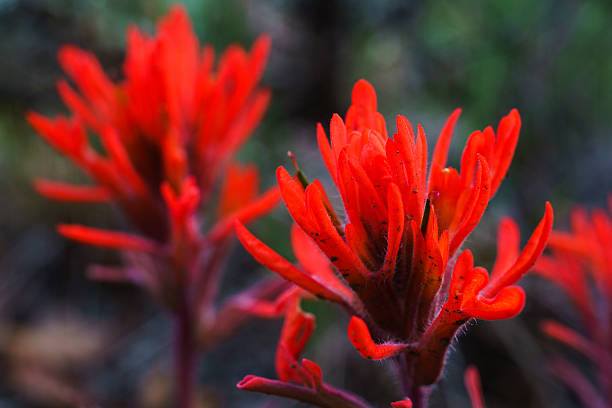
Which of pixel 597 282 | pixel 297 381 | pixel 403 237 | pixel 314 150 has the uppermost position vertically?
pixel 314 150

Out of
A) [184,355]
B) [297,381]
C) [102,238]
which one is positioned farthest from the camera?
[184,355]

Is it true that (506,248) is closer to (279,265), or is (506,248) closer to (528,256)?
(528,256)

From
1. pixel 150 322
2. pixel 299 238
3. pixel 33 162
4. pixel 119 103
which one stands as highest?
pixel 33 162

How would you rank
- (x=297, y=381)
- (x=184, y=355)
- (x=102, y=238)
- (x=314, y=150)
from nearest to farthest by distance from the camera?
(x=297, y=381)
(x=102, y=238)
(x=184, y=355)
(x=314, y=150)

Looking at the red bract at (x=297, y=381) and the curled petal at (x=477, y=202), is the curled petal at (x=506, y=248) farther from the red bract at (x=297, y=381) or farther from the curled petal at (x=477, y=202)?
the red bract at (x=297, y=381)

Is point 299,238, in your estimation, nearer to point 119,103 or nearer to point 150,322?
point 119,103

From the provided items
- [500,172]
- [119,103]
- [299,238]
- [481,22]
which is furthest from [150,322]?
[481,22]

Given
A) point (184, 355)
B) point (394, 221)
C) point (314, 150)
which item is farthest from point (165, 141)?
point (314, 150)
